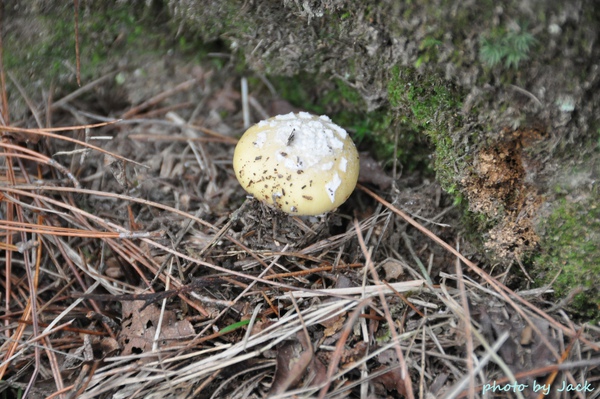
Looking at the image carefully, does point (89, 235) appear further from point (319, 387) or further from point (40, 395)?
point (319, 387)

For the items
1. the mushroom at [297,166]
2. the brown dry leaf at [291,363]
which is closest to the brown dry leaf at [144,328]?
the brown dry leaf at [291,363]

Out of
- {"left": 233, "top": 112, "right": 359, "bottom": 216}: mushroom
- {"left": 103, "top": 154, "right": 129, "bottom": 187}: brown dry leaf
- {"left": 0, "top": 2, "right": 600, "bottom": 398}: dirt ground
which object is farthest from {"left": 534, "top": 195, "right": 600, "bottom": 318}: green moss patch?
{"left": 103, "top": 154, "right": 129, "bottom": 187}: brown dry leaf

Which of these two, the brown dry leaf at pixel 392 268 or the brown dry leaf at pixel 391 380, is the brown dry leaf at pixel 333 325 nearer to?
the brown dry leaf at pixel 391 380

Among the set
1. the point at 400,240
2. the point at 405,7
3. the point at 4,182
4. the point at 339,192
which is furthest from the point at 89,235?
the point at 405,7

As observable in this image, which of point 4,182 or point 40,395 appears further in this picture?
point 4,182

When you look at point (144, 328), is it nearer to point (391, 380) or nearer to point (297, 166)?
point (297, 166)

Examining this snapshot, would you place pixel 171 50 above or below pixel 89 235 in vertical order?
above

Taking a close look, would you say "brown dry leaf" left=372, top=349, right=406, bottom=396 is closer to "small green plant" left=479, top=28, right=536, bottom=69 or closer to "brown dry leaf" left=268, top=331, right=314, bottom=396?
"brown dry leaf" left=268, top=331, right=314, bottom=396
